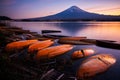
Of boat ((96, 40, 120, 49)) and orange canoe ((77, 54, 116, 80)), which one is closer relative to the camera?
orange canoe ((77, 54, 116, 80))

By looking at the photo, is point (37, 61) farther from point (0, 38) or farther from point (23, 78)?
point (0, 38)

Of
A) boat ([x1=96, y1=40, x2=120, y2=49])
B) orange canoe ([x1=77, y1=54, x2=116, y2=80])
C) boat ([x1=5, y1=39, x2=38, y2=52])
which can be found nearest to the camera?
orange canoe ([x1=77, y1=54, x2=116, y2=80])

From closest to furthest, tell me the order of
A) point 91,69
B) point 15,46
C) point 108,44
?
point 91,69 → point 15,46 → point 108,44

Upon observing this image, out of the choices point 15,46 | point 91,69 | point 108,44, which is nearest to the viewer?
point 91,69

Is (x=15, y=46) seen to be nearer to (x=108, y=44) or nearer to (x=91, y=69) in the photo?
(x=91, y=69)

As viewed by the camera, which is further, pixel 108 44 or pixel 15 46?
pixel 108 44

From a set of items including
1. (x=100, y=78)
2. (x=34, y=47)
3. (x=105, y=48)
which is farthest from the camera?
(x=105, y=48)

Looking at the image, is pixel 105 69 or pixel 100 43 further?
pixel 100 43

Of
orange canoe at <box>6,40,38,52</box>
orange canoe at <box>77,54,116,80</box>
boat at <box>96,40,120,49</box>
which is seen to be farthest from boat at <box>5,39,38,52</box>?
boat at <box>96,40,120,49</box>

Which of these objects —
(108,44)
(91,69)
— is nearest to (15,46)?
(91,69)

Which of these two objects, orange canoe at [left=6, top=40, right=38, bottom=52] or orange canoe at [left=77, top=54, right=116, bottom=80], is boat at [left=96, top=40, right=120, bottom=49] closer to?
orange canoe at [left=77, top=54, right=116, bottom=80]

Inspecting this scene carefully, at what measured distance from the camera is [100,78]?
17.0 feet

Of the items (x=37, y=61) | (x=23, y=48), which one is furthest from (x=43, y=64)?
(x=23, y=48)

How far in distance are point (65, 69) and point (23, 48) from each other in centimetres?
393
